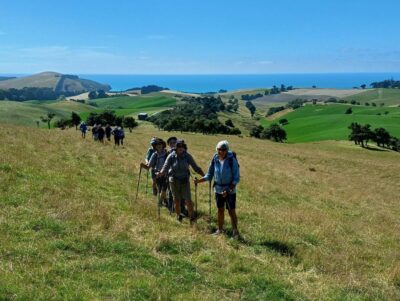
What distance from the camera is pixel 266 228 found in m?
12.8

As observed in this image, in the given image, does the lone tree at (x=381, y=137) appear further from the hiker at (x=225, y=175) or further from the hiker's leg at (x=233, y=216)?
the hiker at (x=225, y=175)

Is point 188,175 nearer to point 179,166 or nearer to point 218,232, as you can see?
point 179,166

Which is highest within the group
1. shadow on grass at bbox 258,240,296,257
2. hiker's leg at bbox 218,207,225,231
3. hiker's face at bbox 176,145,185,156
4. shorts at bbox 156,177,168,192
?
hiker's face at bbox 176,145,185,156

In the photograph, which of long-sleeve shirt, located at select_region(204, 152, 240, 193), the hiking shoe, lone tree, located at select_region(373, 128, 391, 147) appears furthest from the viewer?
lone tree, located at select_region(373, 128, 391, 147)

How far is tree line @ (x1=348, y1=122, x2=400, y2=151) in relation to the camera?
98438 mm

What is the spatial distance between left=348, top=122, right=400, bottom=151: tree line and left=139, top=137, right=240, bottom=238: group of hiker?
91.0 meters

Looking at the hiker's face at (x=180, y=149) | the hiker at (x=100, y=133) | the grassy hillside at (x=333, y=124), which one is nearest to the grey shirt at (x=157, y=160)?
the hiker's face at (x=180, y=149)

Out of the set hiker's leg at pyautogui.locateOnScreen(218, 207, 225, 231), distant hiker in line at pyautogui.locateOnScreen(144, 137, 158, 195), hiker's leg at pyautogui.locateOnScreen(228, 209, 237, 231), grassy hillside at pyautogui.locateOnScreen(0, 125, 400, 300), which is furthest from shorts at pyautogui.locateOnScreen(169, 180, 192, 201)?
distant hiker in line at pyautogui.locateOnScreen(144, 137, 158, 195)

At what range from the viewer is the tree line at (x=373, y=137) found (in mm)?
98438

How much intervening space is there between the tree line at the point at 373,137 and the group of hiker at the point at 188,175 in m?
91.0

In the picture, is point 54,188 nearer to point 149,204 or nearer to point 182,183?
point 149,204

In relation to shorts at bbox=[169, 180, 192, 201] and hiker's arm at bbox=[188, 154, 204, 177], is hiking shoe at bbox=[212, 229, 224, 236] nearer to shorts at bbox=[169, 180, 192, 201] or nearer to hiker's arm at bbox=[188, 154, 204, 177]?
shorts at bbox=[169, 180, 192, 201]

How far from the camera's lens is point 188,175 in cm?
1251

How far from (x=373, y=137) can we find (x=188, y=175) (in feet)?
317
